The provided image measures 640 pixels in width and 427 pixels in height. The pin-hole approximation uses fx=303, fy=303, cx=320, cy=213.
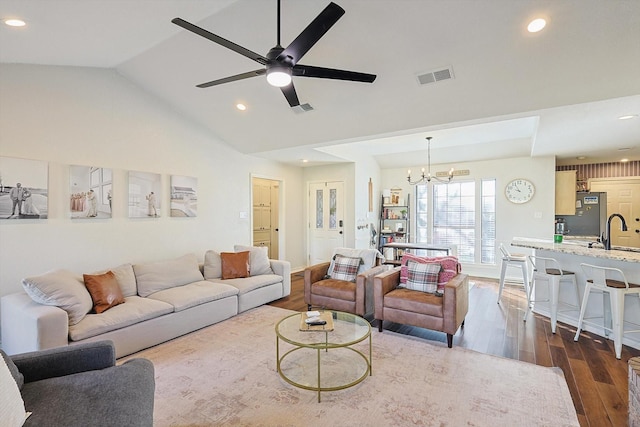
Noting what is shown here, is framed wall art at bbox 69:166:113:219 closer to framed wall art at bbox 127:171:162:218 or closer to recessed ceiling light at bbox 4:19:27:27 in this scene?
framed wall art at bbox 127:171:162:218

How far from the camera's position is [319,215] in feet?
23.1

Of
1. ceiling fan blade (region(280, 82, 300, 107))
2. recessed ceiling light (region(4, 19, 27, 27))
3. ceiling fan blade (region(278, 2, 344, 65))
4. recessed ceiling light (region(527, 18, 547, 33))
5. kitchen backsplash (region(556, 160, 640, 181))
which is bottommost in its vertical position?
kitchen backsplash (region(556, 160, 640, 181))

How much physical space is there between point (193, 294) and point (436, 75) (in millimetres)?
3611

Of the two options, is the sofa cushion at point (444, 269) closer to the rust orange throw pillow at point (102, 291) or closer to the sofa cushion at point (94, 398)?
the sofa cushion at point (94, 398)

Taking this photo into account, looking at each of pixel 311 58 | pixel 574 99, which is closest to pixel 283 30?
pixel 311 58

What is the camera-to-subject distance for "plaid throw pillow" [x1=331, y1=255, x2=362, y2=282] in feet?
13.6

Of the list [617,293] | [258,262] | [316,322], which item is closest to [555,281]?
[617,293]

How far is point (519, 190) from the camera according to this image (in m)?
6.03

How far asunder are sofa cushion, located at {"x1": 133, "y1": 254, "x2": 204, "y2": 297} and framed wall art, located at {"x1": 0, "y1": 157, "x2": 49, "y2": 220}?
1.16 meters

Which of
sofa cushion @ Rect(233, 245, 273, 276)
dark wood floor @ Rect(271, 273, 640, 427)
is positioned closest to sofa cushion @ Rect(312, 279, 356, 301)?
dark wood floor @ Rect(271, 273, 640, 427)

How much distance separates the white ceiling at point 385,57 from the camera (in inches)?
93.7

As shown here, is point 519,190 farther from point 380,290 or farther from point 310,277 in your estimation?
point 310,277

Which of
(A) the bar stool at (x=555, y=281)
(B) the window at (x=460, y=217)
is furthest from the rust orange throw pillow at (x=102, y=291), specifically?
(B) the window at (x=460, y=217)

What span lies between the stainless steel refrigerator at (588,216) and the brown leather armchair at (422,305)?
14.2ft
